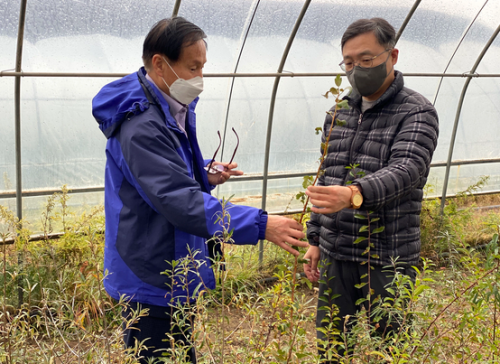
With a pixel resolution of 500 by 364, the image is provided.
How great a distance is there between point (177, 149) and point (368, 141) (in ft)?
3.15

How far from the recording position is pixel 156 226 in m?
1.94

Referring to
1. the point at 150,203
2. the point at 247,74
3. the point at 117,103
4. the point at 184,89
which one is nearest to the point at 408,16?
the point at 247,74

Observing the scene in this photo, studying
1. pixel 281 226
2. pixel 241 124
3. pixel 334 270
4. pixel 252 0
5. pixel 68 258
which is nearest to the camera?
pixel 281 226

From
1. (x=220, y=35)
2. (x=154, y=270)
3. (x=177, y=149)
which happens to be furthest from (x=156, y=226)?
(x=220, y=35)

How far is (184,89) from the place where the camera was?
211 centimetres

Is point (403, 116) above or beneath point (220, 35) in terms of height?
beneath

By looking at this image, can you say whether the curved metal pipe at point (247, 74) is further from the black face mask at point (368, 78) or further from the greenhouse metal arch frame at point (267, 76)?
the black face mask at point (368, 78)

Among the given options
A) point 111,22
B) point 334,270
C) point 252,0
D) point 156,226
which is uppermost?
point 252,0

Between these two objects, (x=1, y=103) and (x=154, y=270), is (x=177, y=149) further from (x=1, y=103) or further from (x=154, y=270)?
(x=1, y=103)

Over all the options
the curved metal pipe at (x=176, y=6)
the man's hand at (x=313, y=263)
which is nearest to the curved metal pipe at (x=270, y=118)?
the curved metal pipe at (x=176, y=6)

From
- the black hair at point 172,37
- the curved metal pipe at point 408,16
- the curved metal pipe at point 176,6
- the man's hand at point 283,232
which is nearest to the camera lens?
the man's hand at point 283,232

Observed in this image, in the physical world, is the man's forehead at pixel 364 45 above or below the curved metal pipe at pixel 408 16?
below

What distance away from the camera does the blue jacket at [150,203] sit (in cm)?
176

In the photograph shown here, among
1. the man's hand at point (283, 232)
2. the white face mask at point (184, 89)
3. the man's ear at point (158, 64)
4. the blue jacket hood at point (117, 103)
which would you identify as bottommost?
the man's hand at point (283, 232)
